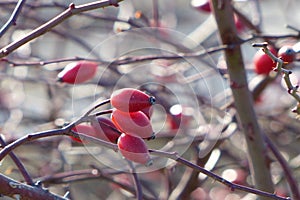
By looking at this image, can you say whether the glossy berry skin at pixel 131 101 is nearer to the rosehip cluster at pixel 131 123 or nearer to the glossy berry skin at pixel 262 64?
the rosehip cluster at pixel 131 123

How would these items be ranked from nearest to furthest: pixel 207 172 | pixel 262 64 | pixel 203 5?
pixel 207 172 < pixel 262 64 < pixel 203 5

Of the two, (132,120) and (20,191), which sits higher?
(132,120)

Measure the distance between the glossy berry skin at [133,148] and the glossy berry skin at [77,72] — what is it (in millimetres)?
647

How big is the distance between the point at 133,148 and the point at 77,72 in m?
0.73

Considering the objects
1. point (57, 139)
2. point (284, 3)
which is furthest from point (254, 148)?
point (284, 3)

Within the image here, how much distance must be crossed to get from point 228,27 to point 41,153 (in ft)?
4.45

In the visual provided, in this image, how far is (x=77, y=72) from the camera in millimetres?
2045

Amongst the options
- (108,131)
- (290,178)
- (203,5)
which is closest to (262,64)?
(203,5)

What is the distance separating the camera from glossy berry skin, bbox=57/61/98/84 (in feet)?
6.54

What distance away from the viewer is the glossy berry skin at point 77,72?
6.54 ft

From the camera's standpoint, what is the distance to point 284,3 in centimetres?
462

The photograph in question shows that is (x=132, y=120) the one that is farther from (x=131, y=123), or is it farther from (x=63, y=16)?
(x=63, y=16)

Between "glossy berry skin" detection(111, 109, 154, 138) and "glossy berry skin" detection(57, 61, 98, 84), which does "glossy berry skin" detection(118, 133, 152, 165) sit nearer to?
"glossy berry skin" detection(111, 109, 154, 138)

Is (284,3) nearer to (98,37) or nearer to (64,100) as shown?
(98,37)
